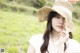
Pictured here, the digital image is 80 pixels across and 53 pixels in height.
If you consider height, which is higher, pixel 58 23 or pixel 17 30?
pixel 58 23

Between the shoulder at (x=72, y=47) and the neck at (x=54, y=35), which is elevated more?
the neck at (x=54, y=35)

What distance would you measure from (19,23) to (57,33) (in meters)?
0.66

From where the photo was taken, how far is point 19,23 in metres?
2.03

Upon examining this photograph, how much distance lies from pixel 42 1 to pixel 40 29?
247mm

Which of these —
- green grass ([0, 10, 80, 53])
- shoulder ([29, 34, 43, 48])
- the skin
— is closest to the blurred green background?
green grass ([0, 10, 80, 53])

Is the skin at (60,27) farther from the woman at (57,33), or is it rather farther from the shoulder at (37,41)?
the shoulder at (37,41)

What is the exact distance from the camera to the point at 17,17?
2.04 m

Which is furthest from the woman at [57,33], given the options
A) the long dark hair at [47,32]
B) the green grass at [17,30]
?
the green grass at [17,30]

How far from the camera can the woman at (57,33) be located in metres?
1.39

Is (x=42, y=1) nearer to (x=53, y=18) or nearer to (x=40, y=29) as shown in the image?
(x=40, y=29)

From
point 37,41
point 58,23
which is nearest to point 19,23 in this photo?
point 37,41

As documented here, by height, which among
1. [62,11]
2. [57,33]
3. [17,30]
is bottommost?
[17,30]

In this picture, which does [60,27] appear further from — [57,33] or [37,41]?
[37,41]

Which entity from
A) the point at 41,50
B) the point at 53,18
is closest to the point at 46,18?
the point at 53,18
